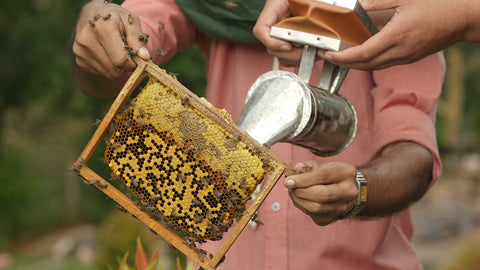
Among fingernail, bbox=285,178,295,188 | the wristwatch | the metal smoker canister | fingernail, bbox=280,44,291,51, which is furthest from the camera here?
fingernail, bbox=280,44,291,51

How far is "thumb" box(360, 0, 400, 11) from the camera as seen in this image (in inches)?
70.9

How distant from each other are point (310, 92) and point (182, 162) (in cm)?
45

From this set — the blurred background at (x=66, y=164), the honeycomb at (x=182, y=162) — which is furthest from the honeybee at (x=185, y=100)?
the blurred background at (x=66, y=164)

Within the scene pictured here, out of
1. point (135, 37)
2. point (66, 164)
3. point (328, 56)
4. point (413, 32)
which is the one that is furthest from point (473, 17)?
point (66, 164)

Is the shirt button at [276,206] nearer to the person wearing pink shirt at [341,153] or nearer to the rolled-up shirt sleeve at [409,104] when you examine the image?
the person wearing pink shirt at [341,153]

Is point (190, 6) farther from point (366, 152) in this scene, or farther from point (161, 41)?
point (366, 152)

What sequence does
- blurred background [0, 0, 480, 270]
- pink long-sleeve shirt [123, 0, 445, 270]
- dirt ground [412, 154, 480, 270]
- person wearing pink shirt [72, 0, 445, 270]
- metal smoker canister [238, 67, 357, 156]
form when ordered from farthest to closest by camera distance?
dirt ground [412, 154, 480, 270], blurred background [0, 0, 480, 270], pink long-sleeve shirt [123, 0, 445, 270], person wearing pink shirt [72, 0, 445, 270], metal smoker canister [238, 67, 357, 156]

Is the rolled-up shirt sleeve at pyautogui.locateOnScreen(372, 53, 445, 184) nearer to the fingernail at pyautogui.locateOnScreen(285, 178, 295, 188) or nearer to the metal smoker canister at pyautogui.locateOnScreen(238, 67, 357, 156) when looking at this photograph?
the metal smoker canister at pyautogui.locateOnScreen(238, 67, 357, 156)

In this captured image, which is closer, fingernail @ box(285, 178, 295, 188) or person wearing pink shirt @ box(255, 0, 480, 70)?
fingernail @ box(285, 178, 295, 188)

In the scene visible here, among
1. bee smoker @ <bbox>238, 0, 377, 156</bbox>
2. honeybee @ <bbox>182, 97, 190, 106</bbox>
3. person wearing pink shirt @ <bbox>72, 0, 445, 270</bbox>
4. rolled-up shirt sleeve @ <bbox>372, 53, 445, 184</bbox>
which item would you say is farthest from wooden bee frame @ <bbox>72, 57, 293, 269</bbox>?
rolled-up shirt sleeve @ <bbox>372, 53, 445, 184</bbox>

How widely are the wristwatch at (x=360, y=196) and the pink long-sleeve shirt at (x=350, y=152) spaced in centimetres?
36

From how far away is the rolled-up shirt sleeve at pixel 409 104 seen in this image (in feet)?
7.26

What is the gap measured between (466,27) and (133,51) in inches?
40.1

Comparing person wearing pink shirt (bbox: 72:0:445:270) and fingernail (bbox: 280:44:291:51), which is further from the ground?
fingernail (bbox: 280:44:291:51)
